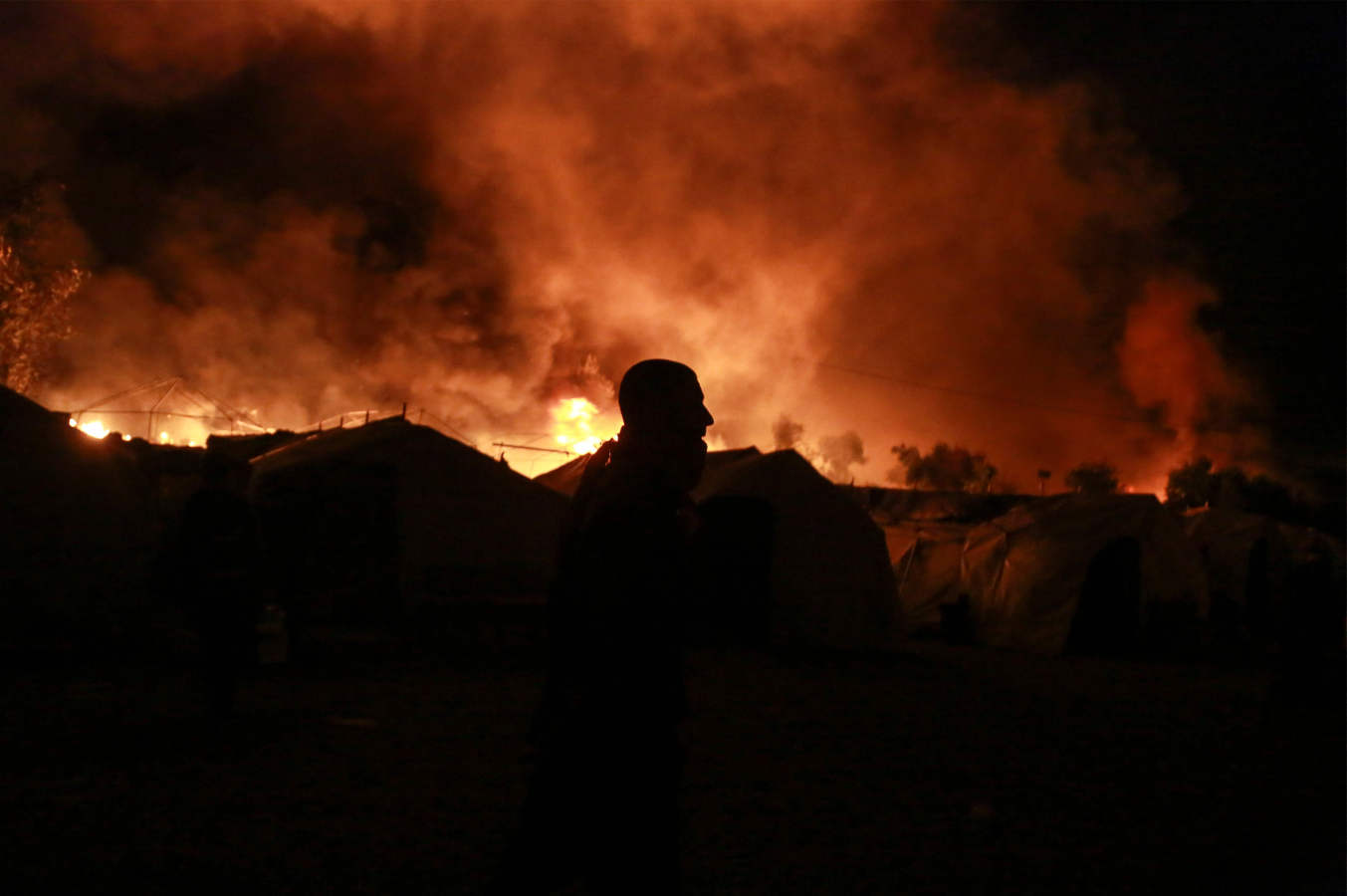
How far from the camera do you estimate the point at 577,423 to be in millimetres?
37844

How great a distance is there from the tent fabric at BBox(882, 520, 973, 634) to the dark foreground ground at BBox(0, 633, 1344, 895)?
8.48 metres

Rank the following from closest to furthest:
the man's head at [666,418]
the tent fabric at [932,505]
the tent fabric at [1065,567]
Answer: the man's head at [666,418], the tent fabric at [1065,567], the tent fabric at [932,505]

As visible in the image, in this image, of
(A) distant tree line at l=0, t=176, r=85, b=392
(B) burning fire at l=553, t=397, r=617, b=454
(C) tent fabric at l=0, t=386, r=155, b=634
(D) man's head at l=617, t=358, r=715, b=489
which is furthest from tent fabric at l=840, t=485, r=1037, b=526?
(A) distant tree line at l=0, t=176, r=85, b=392

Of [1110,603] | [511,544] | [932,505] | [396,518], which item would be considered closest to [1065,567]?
[1110,603]

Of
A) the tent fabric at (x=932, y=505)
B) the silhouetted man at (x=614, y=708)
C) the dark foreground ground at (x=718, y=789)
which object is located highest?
the tent fabric at (x=932, y=505)

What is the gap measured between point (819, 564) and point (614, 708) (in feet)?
40.1

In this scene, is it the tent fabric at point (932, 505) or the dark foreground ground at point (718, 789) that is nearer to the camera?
the dark foreground ground at point (718, 789)

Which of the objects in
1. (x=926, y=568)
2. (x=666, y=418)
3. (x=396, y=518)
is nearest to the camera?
(x=666, y=418)

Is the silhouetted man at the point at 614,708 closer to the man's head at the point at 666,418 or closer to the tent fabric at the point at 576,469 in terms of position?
the man's head at the point at 666,418

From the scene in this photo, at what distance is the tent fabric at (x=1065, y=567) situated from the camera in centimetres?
1650

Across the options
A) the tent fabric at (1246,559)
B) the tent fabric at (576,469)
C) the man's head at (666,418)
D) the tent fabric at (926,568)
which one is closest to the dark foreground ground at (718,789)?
the man's head at (666,418)

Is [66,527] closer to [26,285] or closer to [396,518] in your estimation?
[396,518]

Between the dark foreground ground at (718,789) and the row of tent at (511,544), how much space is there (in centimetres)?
165

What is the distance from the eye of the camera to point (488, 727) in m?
7.50
